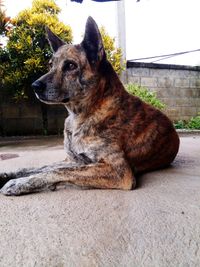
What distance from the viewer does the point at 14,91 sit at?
5523 mm

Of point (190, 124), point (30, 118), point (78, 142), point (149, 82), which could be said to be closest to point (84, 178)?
point (78, 142)

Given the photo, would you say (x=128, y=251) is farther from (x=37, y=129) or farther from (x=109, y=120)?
(x=37, y=129)

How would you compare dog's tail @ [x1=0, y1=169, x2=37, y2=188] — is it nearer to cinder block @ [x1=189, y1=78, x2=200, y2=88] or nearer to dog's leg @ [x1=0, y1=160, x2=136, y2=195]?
dog's leg @ [x1=0, y1=160, x2=136, y2=195]

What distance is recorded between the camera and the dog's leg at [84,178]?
5.51ft

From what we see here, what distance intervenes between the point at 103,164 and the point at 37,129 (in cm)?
453

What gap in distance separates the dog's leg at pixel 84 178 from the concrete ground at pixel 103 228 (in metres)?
0.06

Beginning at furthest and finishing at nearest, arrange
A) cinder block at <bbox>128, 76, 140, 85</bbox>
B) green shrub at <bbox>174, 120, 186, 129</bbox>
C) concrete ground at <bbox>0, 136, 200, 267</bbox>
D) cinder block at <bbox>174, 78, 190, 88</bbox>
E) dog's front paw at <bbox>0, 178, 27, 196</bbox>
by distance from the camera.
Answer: cinder block at <bbox>174, 78, 190, 88</bbox> → green shrub at <bbox>174, 120, 186, 129</bbox> → cinder block at <bbox>128, 76, 140, 85</bbox> → dog's front paw at <bbox>0, 178, 27, 196</bbox> → concrete ground at <bbox>0, 136, 200, 267</bbox>

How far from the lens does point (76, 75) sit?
2027 millimetres

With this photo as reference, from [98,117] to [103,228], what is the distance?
959 millimetres

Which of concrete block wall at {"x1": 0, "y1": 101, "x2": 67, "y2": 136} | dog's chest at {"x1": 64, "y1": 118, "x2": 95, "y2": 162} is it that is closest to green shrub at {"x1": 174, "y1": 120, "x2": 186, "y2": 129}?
concrete block wall at {"x1": 0, "y1": 101, "x2": 67, "y2": 136}

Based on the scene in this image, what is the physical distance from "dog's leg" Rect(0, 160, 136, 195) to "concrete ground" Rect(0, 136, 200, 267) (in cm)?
6

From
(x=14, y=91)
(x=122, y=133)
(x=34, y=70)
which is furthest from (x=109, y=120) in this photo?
(x=14, y=91)

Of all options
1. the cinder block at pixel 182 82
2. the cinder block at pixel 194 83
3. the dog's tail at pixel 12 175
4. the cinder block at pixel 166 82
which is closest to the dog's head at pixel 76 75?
the dog's tail at pixel 12 175

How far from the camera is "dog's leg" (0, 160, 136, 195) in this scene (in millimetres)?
1680
